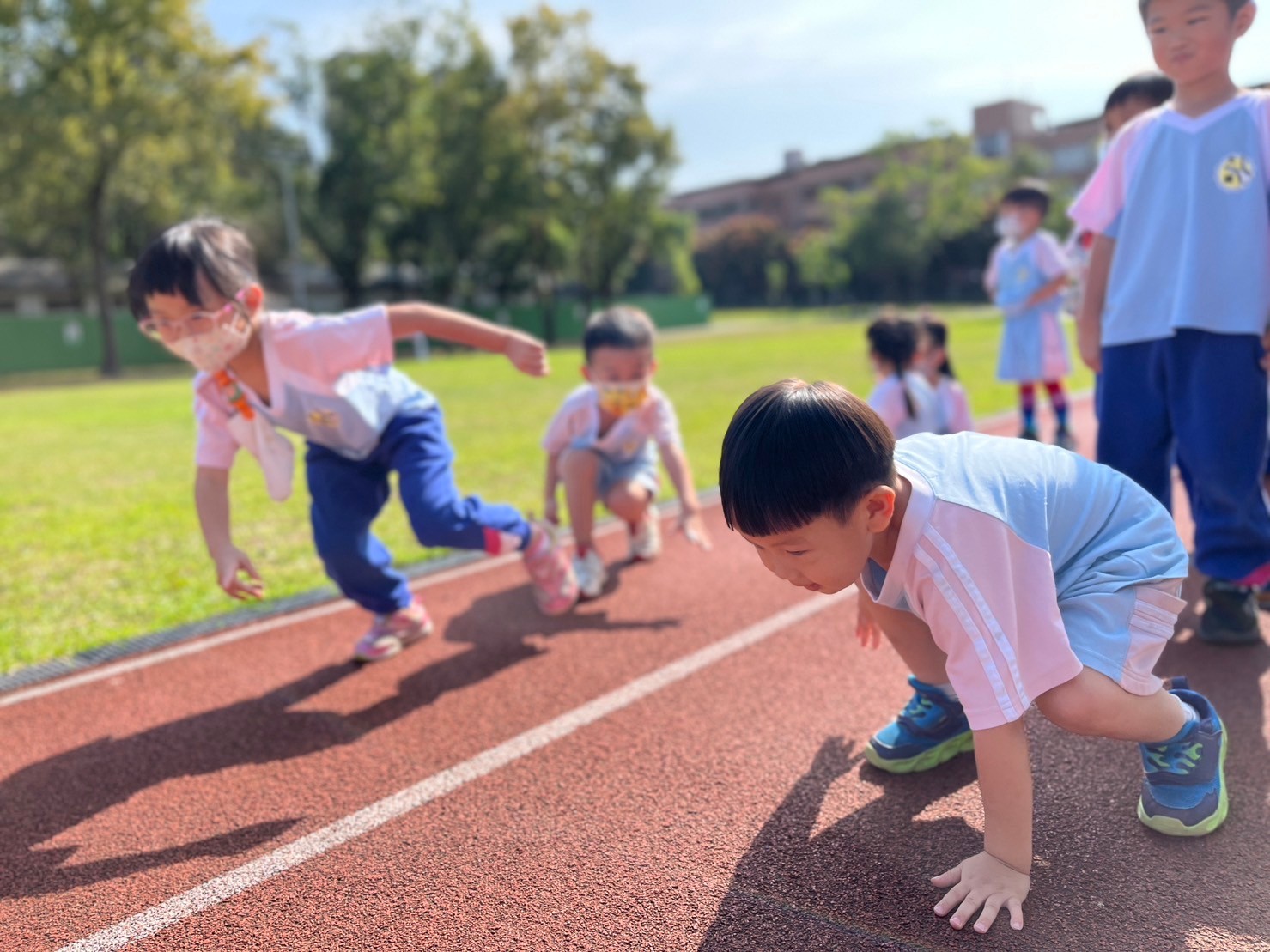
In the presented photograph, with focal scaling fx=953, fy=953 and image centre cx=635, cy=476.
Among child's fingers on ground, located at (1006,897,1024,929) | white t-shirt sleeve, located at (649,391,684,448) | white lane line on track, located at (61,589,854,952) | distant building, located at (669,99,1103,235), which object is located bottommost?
child's fingers on ground, located at (1006,897,1024,929)

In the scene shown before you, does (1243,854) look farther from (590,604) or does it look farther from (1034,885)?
(590,604)

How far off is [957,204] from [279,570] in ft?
216

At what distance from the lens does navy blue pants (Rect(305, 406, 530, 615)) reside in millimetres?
3758

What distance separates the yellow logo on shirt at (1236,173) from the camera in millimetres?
3121

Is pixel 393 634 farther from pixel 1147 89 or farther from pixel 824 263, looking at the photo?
pixel 824 263

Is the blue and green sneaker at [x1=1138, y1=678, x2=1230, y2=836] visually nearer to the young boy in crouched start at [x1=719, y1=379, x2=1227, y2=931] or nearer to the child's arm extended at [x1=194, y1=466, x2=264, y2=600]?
the young boy in crouched start at [x1=719, y1=379, x2=1227, y2=931]

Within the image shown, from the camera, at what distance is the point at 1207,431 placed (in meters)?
3.21

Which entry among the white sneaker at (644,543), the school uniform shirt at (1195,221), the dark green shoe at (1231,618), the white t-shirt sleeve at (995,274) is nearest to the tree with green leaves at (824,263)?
the white t-shirt sleeve at (995,274)

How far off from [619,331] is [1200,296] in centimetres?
245

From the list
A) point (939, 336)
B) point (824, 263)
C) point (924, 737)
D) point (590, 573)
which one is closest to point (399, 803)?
point (924, 737)

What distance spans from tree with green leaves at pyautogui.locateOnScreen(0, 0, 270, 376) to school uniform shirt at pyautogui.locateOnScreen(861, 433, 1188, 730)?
33563 millimetres

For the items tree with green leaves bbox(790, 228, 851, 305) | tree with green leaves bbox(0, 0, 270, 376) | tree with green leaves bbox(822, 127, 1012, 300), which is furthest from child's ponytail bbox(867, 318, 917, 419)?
tree with green leaves bbox(790, 228, 851, 305)

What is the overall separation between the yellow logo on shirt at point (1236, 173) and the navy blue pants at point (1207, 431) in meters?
0.48

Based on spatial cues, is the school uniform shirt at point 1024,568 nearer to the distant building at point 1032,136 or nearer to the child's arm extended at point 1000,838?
the child's arm extended at point 1000,838
